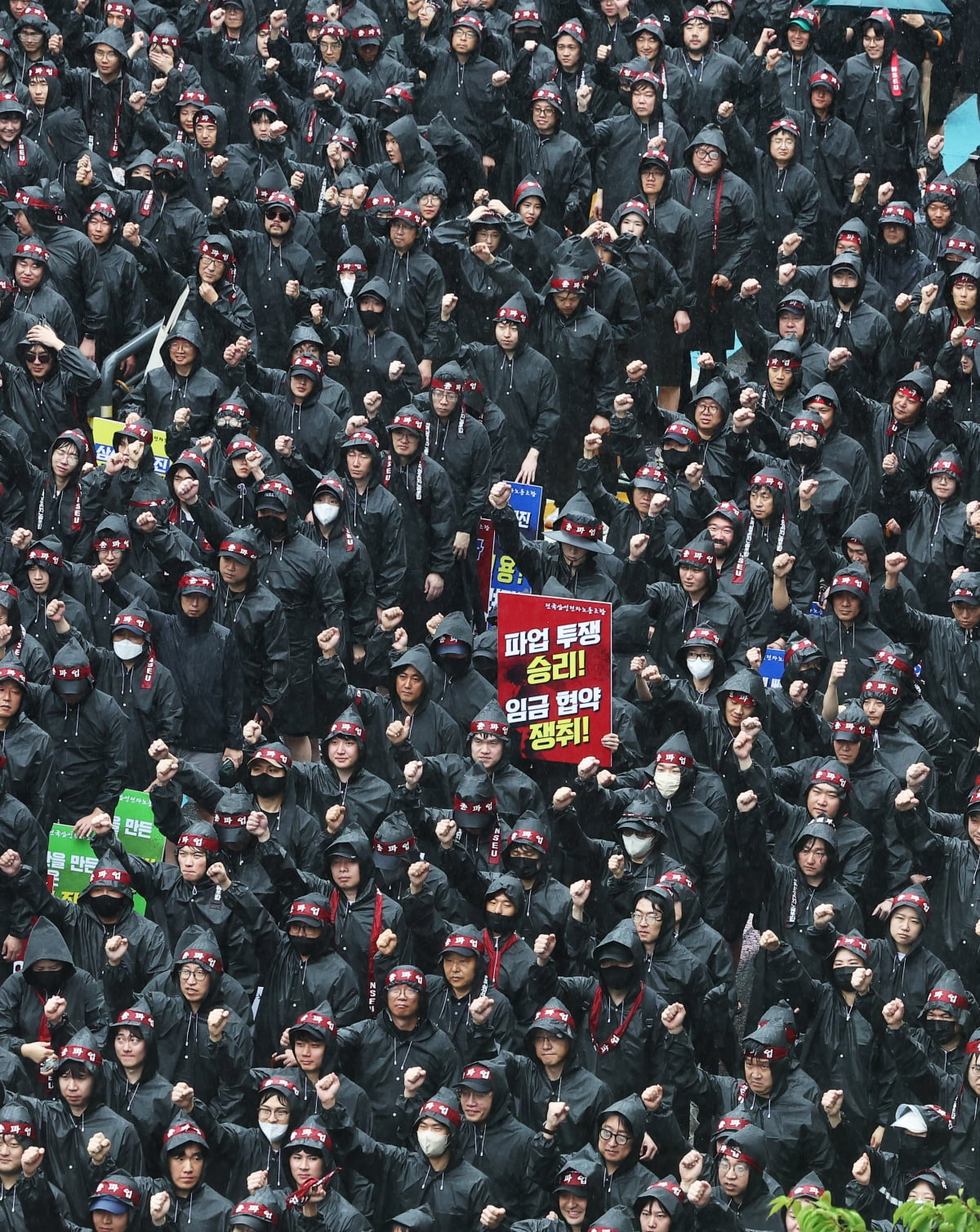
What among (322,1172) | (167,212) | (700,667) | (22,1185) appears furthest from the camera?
(167,212)

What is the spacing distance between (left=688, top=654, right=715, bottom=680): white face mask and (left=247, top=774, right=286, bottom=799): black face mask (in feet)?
8.27

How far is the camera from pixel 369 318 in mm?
19078

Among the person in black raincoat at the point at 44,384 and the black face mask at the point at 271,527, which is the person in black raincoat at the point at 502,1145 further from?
the person in black raincoat at the point at 44,384

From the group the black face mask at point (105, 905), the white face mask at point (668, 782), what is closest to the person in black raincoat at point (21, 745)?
the black face mask at point (105, 905)

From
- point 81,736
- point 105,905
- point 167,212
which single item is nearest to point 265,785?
point 105,905

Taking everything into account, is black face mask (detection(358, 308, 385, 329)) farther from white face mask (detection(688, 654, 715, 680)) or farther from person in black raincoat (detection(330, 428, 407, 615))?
white face mask (detection(688, 654, 715, 680))

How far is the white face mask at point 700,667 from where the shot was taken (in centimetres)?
1672

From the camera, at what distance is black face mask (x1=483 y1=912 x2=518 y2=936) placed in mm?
15414

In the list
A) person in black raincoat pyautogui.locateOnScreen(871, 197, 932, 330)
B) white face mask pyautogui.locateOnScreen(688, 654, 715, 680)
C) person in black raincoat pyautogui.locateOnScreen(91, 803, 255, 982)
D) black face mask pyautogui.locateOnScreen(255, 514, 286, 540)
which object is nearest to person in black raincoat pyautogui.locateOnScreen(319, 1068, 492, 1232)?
person in black raincoat pyautogui.locateOnScreen(91, 803, 255, 982)

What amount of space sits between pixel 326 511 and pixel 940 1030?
17.2 ft

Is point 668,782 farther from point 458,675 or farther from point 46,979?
point 46,979

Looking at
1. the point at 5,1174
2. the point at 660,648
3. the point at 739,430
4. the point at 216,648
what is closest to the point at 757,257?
the point at 739,430

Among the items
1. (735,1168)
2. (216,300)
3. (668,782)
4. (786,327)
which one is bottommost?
(735,1168)

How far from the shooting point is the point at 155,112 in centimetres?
2150
